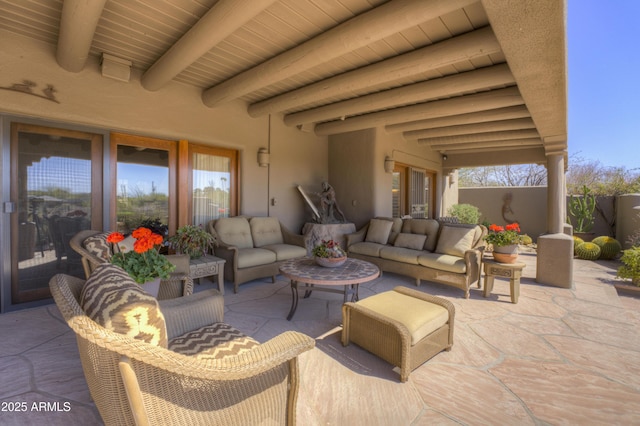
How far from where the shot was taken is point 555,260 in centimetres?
440

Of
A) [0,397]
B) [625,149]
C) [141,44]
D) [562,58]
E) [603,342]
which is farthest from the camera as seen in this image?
[625,149]

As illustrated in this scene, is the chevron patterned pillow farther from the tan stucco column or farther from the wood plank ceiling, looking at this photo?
the tan stucco column

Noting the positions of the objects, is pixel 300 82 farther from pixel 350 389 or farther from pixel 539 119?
pixel 350 389

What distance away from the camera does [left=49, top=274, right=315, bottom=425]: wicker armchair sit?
938 mm

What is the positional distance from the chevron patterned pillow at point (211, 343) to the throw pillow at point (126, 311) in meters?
0.49

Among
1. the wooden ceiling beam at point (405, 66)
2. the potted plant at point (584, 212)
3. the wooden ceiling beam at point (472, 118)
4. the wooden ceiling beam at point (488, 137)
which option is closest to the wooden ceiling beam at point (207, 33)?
the wooden ceiling beam at point (405, 66)

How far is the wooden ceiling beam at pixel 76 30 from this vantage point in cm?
224

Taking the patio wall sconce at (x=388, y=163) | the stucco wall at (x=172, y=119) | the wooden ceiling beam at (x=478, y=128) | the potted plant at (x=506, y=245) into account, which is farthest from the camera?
the patio wall sconce at (x=388, y=163)

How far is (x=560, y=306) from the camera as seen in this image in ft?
11.7

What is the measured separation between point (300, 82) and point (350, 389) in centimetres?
383

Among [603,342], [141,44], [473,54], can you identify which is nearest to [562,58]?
[473,54]

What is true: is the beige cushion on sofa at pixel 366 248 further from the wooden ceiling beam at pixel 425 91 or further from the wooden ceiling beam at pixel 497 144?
the wooden ceiling beam at pixel 497 144

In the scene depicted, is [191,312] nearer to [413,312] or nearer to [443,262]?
[413,312]

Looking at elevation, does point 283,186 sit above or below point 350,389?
above
